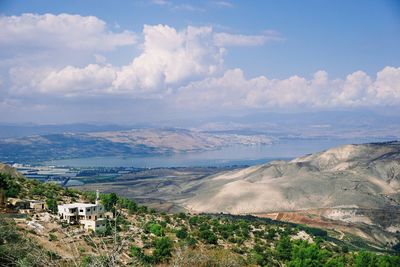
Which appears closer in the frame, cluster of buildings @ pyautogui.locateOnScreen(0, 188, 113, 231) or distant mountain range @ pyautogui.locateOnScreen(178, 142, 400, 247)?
cluster of buildings @ pyautogui.locateOnScreen(0, 188, 113, 231)

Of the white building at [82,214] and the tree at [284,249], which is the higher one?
the white building at [82,214]

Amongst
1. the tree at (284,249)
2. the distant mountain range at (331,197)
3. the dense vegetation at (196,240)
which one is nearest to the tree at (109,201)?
the dense vegetation at (196,240)

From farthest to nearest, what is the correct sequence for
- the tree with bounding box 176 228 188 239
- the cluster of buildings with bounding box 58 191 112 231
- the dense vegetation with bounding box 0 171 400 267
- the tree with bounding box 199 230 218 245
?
the tree with bounding box 199 230 218 245 → the tree with bounding box 176 228 188 239 → the cluster of buildings with bounding box 58 191 112 231 → the dense vegetation with bounding box 0 171 400 267

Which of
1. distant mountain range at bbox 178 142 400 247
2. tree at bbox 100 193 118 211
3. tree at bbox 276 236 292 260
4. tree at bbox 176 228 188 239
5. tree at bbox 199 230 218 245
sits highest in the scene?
tree at bbox 100 193 118 211

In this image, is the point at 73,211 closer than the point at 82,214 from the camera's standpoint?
No

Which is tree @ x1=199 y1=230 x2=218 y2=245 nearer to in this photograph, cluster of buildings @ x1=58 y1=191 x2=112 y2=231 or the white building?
cluster of buildings @ x1=58 y1=191 x2=112 y2=231

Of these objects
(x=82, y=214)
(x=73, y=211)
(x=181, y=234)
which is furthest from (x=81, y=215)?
(x=181, y=234)

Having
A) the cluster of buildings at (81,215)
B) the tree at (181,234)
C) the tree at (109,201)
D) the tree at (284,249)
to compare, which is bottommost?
the tree at (284,249)

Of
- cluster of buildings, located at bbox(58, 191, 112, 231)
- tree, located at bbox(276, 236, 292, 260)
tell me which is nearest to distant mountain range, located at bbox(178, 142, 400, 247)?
tree, located at bbox(276, 236, 292, 260)

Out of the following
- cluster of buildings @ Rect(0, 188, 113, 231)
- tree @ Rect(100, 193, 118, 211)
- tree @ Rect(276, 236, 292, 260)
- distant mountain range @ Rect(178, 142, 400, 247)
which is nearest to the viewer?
cluster of buildings @ Rect(0, 188, 113, 231)

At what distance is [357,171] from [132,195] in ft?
163

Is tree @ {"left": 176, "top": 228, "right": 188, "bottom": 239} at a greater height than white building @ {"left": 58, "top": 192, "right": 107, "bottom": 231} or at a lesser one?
lesser

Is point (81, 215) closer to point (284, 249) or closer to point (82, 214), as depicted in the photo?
point (82, 214)

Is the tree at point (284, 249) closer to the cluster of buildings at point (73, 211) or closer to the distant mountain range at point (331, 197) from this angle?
the cluster of buildings at point (73, 211)
